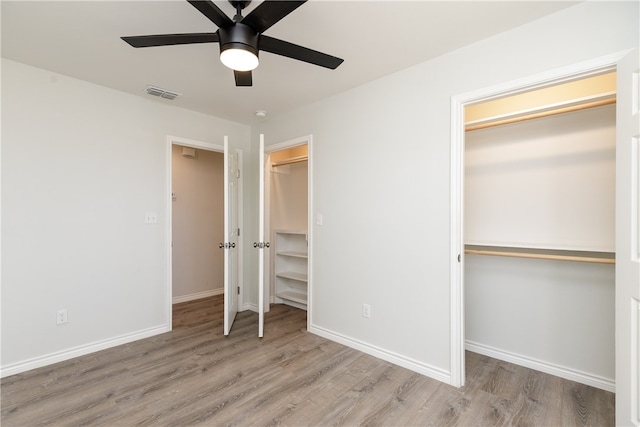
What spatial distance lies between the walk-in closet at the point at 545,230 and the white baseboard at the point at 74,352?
3.22 metres

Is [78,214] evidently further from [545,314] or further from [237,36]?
[545,314]

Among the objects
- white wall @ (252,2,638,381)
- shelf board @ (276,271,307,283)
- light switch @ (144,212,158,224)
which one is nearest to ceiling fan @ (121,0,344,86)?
white wall @ (252,2,638,381)

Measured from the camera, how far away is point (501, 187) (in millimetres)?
2721

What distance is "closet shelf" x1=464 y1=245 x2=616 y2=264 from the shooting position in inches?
87.0

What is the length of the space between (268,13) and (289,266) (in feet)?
11.9

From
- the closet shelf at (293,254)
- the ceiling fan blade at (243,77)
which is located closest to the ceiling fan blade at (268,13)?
the ceiling fan blade at (243,77)

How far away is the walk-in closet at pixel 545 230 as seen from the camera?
2258 millimetres

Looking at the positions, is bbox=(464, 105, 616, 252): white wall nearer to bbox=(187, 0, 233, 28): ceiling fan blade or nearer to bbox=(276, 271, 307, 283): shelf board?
bbox=(276, 271, 307, 283): shelf board

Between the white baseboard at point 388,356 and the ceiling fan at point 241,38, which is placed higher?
the ceiling fan at point 241,38

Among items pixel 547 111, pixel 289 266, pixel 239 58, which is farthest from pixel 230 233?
pixel 547 111

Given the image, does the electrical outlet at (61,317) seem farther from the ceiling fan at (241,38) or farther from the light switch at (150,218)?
the ceiling fan at (241,38)

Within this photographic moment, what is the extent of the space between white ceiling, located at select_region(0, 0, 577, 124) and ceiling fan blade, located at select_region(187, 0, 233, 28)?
337 millimetres

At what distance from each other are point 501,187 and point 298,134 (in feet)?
6.96

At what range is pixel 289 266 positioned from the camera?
15.1ft
